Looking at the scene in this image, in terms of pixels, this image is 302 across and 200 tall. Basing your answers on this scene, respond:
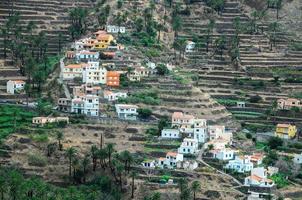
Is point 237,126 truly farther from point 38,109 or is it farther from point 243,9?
point 243,9

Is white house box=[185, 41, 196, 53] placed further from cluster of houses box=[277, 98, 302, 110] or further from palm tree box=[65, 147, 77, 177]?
palm tree box=[65, 147, 77, 177]

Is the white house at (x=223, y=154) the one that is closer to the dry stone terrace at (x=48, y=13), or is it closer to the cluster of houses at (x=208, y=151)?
the cluster of houses at (x=208, y=151)

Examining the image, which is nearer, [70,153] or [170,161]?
[70,153]

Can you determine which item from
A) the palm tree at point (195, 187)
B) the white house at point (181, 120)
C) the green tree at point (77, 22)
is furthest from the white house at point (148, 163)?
the green tree at point (77, 22)

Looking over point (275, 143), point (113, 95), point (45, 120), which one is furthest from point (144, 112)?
point (275, 143)

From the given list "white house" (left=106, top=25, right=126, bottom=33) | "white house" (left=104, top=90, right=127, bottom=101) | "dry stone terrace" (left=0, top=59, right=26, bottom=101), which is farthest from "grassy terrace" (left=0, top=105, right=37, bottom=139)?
"white house" (left=106, top=25, right=126, bottom=33)

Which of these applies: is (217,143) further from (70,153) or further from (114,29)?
(114,29)
